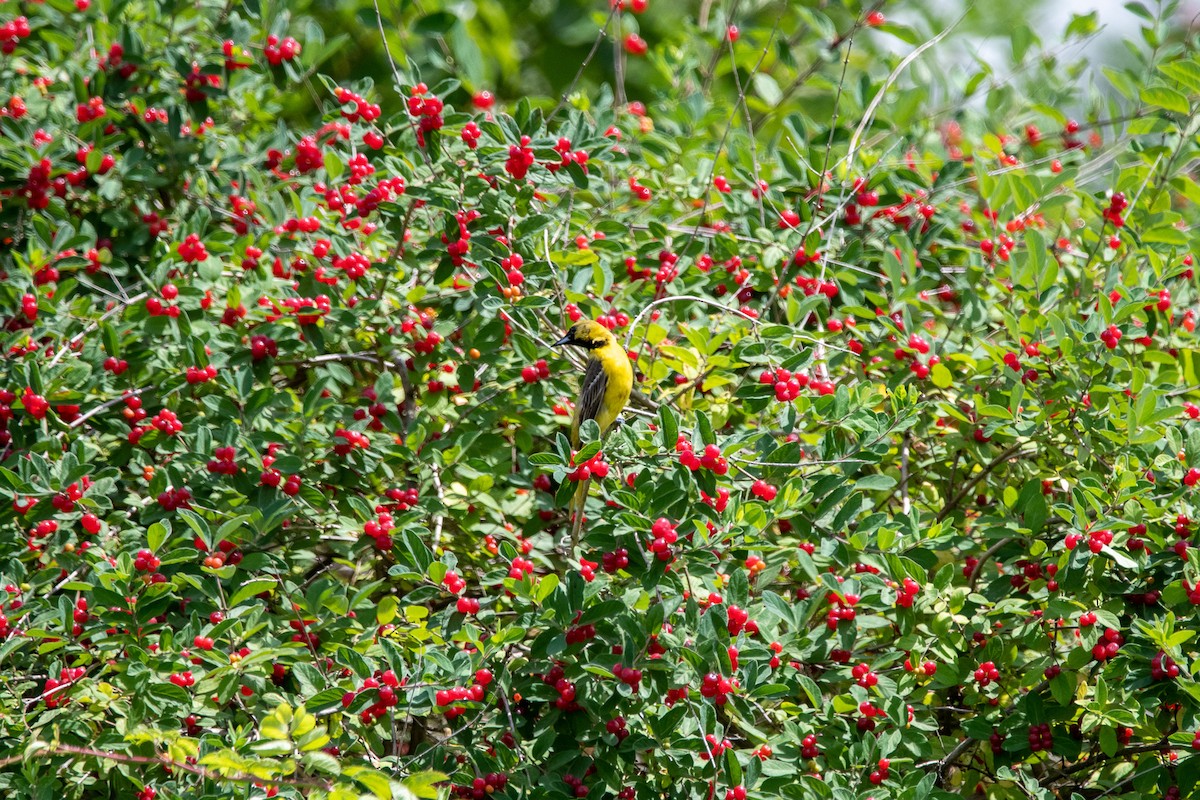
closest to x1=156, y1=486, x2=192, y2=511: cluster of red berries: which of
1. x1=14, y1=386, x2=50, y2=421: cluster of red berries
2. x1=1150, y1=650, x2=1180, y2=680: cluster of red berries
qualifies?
x1=14, y1=386, x2=50, y2=421: cluster of red berries

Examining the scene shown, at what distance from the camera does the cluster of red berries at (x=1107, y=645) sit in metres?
2.42

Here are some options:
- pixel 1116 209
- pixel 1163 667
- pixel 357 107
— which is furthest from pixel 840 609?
pixel 357 107

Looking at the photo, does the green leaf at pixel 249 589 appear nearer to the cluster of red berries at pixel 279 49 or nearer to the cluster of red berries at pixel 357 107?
the cluster of red berries at pixel 357 107

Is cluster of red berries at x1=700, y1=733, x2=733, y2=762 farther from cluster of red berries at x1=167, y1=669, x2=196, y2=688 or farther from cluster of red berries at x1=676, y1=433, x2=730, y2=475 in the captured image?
cluster of red berries at x1=167, y1=669, x2=196, y2=688

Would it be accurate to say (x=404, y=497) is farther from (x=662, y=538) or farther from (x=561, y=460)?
(x=662, y=538)

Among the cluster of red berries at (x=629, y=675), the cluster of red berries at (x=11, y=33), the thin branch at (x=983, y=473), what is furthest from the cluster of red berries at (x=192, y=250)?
the thin branch at (x=983, y=473)

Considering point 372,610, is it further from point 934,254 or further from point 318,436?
point 934,254

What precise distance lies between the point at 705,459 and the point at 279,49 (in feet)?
7.31

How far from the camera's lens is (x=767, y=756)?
7.71 feet

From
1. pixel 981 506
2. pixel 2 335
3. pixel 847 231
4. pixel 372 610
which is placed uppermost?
pixel 2 335

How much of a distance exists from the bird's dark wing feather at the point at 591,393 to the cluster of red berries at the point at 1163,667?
56.7 inches

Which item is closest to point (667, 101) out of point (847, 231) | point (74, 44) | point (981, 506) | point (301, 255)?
point (847, 231)

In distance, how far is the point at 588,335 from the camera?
9.16 ft

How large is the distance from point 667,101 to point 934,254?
1.17m
